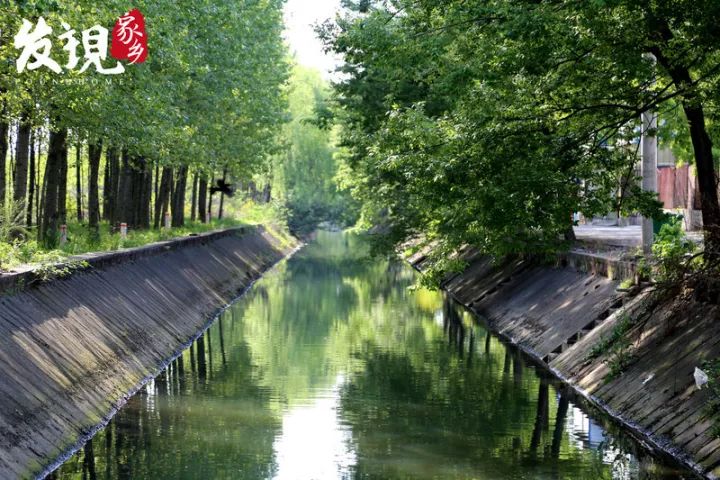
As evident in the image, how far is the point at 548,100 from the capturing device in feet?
74.8

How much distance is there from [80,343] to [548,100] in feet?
33.5

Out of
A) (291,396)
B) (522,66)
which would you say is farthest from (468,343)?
(522,66)

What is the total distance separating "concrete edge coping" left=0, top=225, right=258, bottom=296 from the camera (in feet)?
65.8

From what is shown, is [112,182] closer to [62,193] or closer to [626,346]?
[62,193]

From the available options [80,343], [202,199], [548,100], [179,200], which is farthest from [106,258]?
[202,199]

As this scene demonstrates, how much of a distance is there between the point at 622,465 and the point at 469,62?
34.6 ft

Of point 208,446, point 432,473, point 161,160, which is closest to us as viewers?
point 432,473

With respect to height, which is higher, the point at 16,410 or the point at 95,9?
the point at 95,9

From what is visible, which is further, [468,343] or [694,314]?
[468,343]

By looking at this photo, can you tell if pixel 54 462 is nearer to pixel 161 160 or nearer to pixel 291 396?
pixel 291 396

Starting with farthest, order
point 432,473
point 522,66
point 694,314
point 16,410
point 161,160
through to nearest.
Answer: point 161,160 < point 522,66 < point 694,314 < point 432,473 < point 16,410

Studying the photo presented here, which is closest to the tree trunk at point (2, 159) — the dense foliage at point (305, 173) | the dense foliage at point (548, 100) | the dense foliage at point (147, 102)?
the dense foliage at point (147, 102)

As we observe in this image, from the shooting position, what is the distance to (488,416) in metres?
23.3

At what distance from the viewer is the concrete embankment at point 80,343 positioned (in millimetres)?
17062
